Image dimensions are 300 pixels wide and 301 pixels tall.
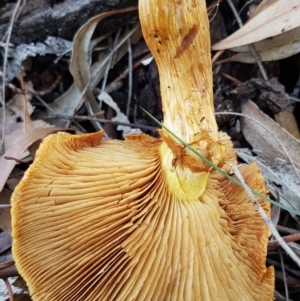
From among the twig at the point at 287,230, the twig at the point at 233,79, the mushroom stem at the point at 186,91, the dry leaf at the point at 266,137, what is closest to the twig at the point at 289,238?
the twig at the point at 287,230

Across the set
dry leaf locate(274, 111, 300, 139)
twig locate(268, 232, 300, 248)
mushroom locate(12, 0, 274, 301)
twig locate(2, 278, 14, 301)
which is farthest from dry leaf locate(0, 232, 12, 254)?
dry leaf locate(274, 111, 300, 139)

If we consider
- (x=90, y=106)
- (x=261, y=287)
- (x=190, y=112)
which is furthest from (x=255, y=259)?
(x=90, y=106)

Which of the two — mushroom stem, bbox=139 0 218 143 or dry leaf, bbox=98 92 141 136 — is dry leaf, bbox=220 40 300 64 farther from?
mushroom stem, bbox=139 0 218 143

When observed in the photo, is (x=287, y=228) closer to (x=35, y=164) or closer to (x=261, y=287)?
(x=261, y=287)

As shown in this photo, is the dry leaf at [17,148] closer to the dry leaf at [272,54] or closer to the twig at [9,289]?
the twig at [9,289]

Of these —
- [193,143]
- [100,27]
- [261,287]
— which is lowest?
[261,287]

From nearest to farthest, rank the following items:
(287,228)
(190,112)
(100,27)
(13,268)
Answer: (190,112)
(13,268)
(287,228)
(100,27)

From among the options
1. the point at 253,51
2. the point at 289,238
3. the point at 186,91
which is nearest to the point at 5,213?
the point at 186,91
